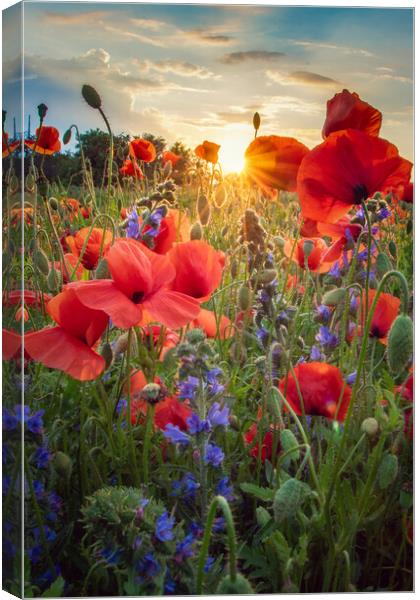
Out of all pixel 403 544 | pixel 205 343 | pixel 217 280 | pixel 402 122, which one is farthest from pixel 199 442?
pixel 402 122

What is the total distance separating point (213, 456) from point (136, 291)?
36 cm

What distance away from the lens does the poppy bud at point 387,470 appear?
189 cm

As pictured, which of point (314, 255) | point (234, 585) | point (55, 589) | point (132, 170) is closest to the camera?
point (234, 585)

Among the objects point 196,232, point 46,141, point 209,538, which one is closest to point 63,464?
point 209,538

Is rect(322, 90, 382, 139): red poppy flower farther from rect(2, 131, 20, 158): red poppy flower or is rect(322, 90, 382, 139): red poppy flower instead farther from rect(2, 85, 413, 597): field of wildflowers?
rect(2, 131, 20, 158): red poppy flower

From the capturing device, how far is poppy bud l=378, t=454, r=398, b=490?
1889 millimetres

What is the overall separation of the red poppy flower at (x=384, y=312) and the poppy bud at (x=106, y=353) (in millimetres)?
564

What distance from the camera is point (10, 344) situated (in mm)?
1875

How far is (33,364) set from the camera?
184 cm

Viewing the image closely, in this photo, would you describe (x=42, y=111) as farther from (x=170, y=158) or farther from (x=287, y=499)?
(x=287, y=499)

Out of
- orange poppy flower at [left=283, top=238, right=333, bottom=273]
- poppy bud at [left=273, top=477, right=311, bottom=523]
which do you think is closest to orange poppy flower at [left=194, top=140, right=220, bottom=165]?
orange poppy flower at [left=283, top=238, right=333, bottom=273]

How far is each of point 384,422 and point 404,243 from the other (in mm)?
395

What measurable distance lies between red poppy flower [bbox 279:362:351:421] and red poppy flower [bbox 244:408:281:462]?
0.07 m

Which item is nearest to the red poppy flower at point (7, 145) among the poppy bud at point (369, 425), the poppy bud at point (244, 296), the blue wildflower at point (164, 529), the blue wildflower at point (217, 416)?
the poppy bud at point (244, 296)
